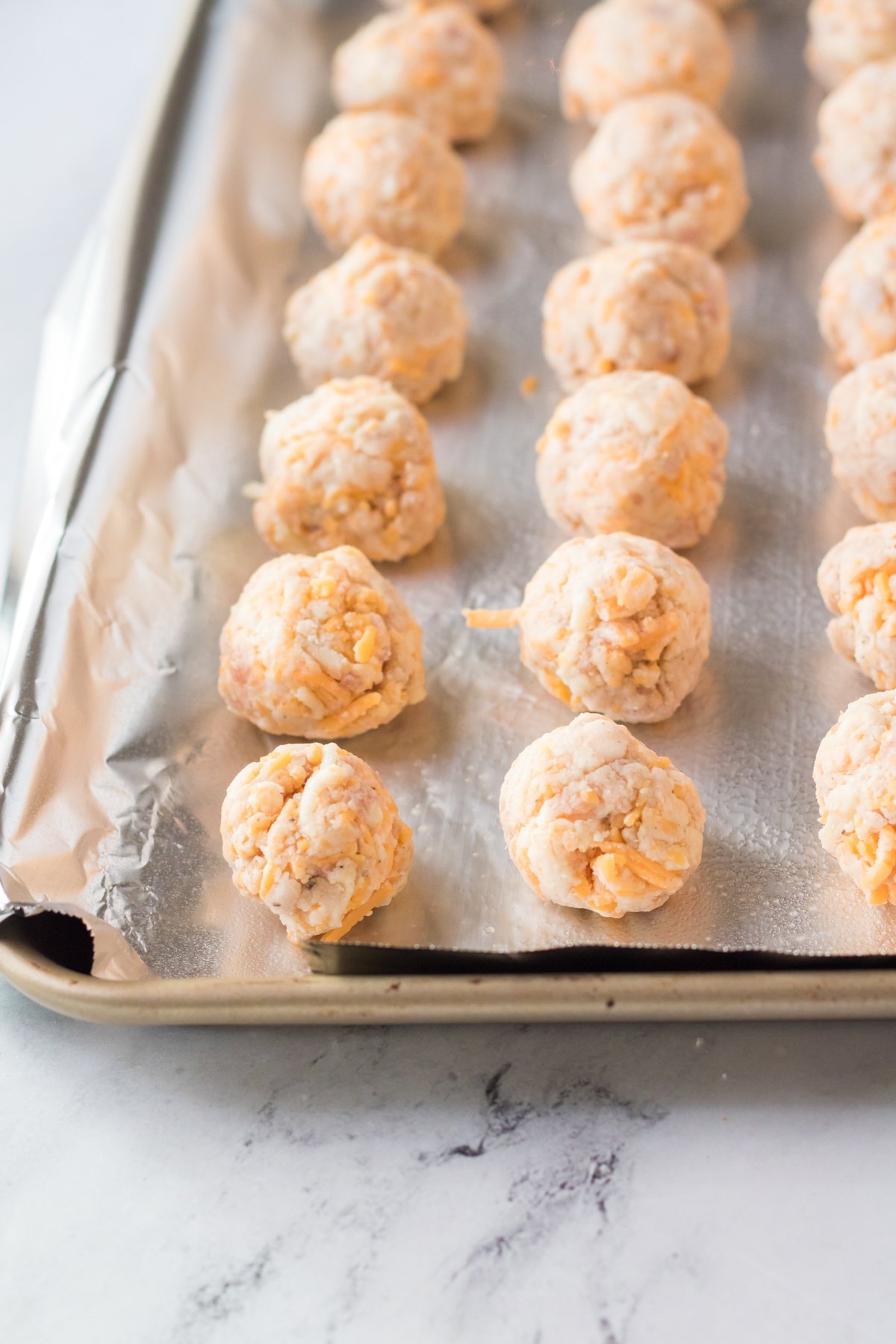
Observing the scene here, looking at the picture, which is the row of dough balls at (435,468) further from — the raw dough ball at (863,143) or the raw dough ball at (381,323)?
the raw dough ball at (863,143)

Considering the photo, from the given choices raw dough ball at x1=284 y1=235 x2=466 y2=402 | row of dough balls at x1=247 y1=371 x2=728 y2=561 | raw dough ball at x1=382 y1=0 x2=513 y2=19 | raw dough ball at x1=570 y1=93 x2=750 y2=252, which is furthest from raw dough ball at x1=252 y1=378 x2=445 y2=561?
raw dough ball at x1=382 y1=0 x2=513 y2=19

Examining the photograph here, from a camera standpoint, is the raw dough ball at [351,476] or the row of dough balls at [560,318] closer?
the raw dough ball at [351,476]

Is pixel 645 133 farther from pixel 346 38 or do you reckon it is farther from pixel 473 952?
pixel 473 952

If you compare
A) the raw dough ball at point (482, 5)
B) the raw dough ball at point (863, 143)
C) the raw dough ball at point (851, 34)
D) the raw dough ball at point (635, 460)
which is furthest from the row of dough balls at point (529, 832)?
the raw dough ball at point (482, 5)

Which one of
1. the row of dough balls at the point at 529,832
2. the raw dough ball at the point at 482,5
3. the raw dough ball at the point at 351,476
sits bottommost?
the row of dough balls at the point at 529,832

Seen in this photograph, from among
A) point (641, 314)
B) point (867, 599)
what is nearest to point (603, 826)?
point (867, 599)

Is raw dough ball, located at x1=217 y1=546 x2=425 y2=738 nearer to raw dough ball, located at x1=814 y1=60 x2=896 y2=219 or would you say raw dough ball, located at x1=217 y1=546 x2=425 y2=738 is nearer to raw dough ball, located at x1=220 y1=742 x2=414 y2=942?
raw dough ball, located at x1=220 y1=742 x2=414 y2=942

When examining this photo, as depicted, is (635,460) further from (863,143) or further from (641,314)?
(863,143)
